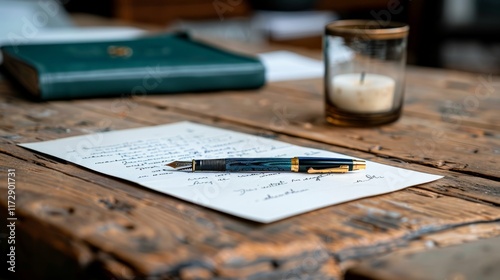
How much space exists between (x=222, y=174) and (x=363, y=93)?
304 millimetres

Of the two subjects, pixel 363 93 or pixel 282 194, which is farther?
pixel 363 93

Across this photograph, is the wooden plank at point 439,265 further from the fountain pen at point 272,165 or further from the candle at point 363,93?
the candle at point 363,93

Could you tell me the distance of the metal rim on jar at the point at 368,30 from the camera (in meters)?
Result: 0.90

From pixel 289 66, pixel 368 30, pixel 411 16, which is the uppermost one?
pixel 368 30

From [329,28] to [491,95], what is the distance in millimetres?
423

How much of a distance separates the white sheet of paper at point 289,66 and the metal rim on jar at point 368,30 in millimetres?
367

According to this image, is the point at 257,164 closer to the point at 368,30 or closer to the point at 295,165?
the point at 295,165

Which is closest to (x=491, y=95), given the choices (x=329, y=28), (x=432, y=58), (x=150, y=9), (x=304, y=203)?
(x=329, y=28)

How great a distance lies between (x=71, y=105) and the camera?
1.06 meters

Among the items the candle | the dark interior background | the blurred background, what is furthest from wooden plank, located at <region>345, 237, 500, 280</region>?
the dark interior background

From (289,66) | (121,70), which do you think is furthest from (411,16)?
(121,70)

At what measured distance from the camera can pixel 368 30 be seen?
0.91m

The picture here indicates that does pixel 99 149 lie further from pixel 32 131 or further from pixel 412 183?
pixel 412 183

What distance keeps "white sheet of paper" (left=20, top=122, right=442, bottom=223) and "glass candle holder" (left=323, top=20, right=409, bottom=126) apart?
15cm
